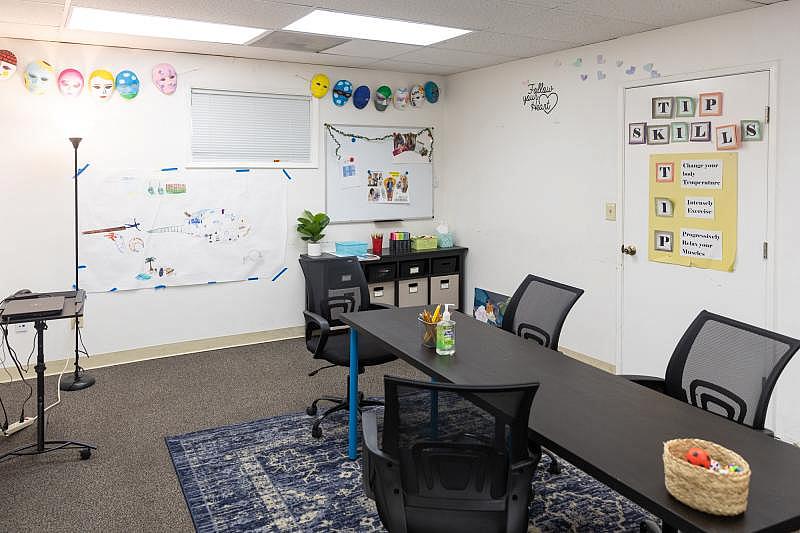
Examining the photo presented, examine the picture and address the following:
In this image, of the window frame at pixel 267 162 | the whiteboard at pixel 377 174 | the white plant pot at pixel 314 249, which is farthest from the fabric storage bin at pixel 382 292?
the window frame at pixel 267 162

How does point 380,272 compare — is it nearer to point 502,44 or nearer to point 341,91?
point 341,91

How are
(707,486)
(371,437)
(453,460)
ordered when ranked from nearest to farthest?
(707,486) → (453,460) → (371,437)

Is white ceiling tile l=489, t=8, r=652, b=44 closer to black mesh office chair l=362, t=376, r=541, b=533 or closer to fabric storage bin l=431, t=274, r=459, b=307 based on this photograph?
fabric storage bin l=431, t=274, r=459, b=307

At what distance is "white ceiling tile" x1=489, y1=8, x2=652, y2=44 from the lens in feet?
13.1

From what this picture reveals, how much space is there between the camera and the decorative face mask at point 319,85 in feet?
19.2

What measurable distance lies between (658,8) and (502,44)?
1293mm

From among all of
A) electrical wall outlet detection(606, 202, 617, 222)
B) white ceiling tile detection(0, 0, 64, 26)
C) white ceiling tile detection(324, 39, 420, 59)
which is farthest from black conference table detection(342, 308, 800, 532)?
white ceiling tile detection(0, 0, 64, 26)

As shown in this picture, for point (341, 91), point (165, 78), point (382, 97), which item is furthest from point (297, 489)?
point (382, 97)

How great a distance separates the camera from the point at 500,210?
597 cm

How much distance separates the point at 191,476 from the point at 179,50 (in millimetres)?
3344

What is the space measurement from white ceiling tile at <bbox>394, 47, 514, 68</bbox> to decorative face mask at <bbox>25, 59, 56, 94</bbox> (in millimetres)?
2605

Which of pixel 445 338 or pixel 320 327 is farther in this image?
pixel 320 327

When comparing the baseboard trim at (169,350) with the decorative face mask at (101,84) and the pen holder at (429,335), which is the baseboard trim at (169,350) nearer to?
the decorative face mask at (101,84)

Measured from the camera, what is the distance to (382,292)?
6.11 m
